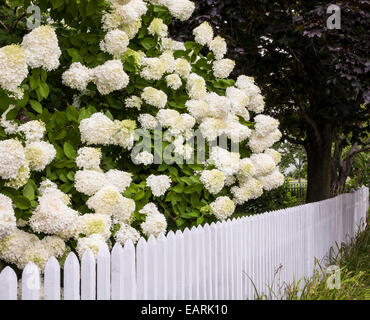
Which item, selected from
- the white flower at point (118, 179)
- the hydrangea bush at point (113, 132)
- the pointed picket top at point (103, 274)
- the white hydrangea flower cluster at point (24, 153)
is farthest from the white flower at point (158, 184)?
the pointed picket top at point (103, 274)

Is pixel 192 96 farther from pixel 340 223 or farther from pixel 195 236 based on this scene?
pixel 340 223

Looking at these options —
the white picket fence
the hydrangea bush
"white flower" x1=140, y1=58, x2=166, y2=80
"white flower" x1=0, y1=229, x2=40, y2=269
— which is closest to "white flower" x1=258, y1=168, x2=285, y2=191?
the hydrangea bush

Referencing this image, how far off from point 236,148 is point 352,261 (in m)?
3.06

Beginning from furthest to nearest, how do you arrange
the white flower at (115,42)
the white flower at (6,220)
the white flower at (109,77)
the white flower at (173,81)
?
the white flower at (173,81) → the white flower at (115,42) → the white flower at (109,77) → the white flower at (6,220)

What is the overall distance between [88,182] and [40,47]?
96cm

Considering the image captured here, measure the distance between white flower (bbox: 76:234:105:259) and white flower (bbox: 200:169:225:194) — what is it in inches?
50.5

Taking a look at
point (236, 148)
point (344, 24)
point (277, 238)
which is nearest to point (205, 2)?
point (344, 24)

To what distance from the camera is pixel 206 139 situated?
4.70 m

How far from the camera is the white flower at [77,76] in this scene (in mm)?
3912

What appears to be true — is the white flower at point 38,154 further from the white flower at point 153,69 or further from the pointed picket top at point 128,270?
the white flower at point 153,69

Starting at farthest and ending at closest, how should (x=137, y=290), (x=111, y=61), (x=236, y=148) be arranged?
1. (x=236, y=148)
2. (x=111, y=61)
3. (x=137, y=290)

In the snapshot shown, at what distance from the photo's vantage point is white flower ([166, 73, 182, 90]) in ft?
14.8

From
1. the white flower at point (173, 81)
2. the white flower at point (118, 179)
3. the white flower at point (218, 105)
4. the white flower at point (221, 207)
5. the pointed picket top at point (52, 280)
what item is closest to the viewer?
the pointed picket top at point (52, 280)

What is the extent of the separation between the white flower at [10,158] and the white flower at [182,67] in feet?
6.75
